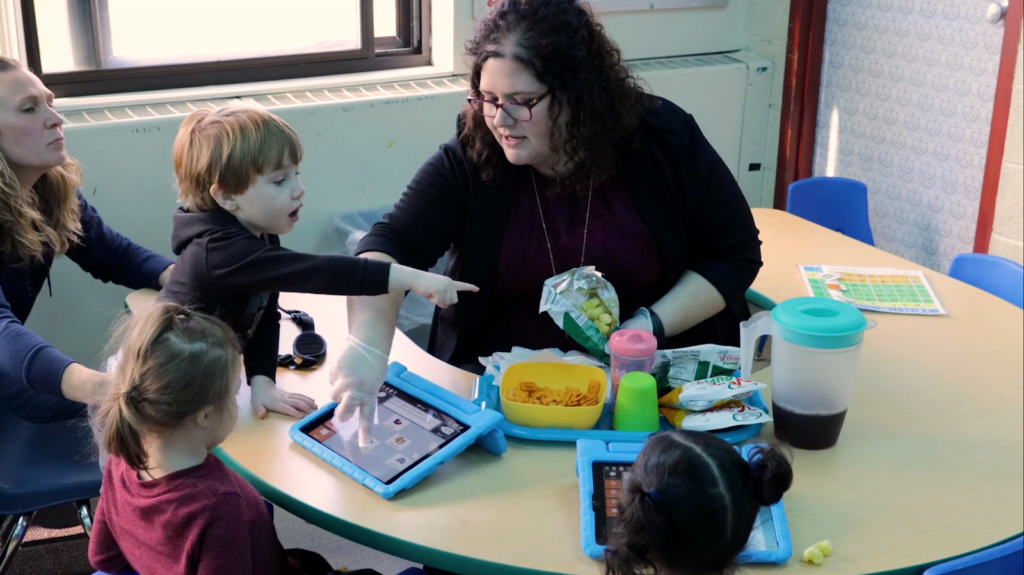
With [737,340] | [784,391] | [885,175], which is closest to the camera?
[784,391]

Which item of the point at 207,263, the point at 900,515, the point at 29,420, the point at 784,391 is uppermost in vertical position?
the point at 207,263

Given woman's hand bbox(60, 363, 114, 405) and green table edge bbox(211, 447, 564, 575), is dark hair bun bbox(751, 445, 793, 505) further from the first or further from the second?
woman's hand bbox(60, 363, 114, 405)

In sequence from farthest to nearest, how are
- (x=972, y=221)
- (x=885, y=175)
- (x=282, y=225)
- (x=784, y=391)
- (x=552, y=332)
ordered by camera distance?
(x=885, y=175)
(x=972, y=221)
(x=552, y=332)
(x=282, y=225)
(x=784, y=391)

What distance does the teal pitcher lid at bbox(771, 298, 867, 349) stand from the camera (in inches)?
48.7

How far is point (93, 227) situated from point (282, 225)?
21.7 inches

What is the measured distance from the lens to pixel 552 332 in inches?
68.3

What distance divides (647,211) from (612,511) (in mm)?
677

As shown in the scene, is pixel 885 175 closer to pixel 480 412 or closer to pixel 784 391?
pixel 784 391

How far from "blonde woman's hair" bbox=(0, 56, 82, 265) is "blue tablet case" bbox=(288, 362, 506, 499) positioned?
0.71 meters

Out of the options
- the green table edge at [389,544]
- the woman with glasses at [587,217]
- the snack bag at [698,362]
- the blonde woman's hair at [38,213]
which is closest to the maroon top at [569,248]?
the woman with glasses at [587,217]

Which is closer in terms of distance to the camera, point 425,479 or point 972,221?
point 425,479

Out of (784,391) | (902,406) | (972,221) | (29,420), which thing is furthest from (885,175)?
(29,420)

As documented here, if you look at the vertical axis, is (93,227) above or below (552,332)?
above

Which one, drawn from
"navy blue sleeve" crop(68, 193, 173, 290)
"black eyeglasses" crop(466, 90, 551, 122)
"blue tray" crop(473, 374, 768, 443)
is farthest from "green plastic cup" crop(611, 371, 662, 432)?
"navy blue sleeve" crop(68, 193, 173, 290)
